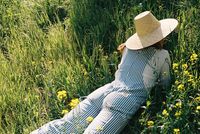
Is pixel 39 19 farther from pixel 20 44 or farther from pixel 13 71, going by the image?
pixel 13 71

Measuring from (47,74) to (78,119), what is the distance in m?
0.87

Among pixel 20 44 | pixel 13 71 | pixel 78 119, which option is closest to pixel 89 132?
pixel 78 119

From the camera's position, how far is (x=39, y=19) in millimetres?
5168

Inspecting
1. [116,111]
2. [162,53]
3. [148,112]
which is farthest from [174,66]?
[116,111]

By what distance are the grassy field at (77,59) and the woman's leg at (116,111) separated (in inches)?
3.8

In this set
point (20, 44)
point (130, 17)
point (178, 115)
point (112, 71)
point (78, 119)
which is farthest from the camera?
point (20, 44)

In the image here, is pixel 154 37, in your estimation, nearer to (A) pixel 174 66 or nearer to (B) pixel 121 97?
(A) pixel 174 66

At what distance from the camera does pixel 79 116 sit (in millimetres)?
3740

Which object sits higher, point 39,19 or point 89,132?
point 39,19

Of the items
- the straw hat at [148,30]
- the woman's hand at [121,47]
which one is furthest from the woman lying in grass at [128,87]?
the woman's hand at [121,47]

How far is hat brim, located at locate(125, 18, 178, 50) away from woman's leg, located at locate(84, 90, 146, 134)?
1.28 ft

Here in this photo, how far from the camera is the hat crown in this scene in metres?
3.93

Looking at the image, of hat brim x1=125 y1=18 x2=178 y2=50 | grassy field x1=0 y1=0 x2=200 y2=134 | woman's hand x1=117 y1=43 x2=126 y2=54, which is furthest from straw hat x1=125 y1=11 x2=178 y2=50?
grassy field x1=0 y1=0 x2=200 y2=134

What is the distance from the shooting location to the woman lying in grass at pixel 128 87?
12.2 ft
